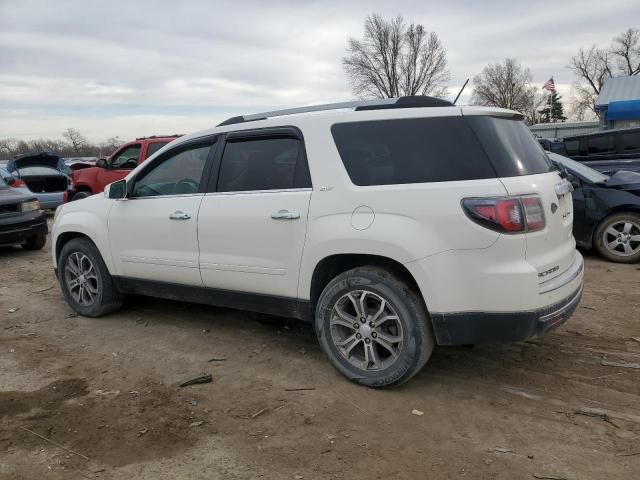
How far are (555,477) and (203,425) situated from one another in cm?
195

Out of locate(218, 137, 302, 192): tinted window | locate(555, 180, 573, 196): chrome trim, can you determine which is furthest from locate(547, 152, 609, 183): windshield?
locate(218, 137, 302, 192): tinted window

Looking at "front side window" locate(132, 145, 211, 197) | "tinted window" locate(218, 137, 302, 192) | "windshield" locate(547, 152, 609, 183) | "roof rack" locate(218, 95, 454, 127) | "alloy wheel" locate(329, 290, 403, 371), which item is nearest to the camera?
"alloy wheel" locate(329, 290, 403, 371)

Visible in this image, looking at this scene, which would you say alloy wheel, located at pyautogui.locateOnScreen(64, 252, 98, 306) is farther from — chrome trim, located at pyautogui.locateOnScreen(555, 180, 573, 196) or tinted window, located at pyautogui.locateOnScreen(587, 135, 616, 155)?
tinted window, located at pyautogui.locateOnScreen(587, 135, 616, 155)

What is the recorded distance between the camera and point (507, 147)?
324 centimetres

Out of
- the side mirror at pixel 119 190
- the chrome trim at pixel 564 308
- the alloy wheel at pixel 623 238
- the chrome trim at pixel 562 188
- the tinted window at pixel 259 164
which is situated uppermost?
the tinted window at pixel 259 164

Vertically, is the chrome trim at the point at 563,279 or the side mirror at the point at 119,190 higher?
the side mirror at the point at 119,190

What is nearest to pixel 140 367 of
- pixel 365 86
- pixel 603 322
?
pixel 603 322

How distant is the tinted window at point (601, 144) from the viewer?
1004 centimetres

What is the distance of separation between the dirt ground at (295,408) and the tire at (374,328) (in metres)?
0.16

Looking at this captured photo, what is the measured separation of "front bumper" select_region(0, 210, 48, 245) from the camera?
831 centimetres

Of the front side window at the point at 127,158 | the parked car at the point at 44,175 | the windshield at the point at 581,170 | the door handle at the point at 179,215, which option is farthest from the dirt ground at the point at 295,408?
the parked car at the point at 44,175

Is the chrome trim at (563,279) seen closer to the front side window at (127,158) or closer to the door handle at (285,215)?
the door handle at (285,215)

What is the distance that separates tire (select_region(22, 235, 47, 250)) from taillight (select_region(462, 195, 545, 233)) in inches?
327

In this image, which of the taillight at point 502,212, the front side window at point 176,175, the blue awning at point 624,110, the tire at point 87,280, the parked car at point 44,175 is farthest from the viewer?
the blue awning at point 624,110
